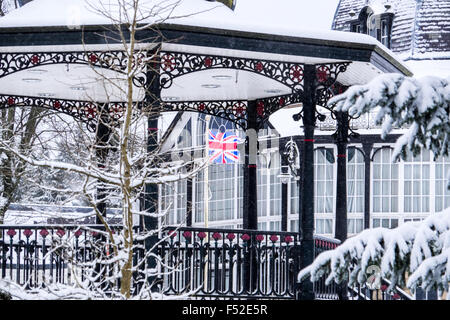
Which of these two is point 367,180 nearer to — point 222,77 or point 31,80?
point 222,77

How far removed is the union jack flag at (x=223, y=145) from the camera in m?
27.1

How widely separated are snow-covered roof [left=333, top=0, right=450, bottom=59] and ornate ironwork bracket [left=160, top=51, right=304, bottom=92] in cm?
2247

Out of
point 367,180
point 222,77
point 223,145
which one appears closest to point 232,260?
point 222,77

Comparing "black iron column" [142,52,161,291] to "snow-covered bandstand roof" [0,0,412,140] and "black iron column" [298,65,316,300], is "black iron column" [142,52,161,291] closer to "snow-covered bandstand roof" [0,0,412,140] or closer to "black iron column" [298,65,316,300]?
"snow-covered bandstand roof" [0,0,412,140]

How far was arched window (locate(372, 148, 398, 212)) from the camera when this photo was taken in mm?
32375

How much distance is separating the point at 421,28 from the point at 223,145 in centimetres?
1160

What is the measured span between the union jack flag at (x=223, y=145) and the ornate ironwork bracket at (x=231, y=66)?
1408cm

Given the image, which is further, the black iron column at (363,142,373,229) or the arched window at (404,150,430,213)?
the arched window at (404,150,430,213)

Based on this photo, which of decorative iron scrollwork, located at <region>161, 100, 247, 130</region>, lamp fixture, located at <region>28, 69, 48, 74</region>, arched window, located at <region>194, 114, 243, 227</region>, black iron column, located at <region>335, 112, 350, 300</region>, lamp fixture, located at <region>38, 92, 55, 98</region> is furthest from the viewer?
arched window, located at <region>194, 114, 243, 227</region>

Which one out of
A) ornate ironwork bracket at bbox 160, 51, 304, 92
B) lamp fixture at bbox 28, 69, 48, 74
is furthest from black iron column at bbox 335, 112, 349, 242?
lamp fixture at bbox 28, 69, 48, 74

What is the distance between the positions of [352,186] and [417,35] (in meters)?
6.73

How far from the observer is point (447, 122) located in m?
4.98

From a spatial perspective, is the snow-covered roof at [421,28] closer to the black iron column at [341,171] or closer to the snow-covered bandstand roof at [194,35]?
the black iron column at [341,171]
